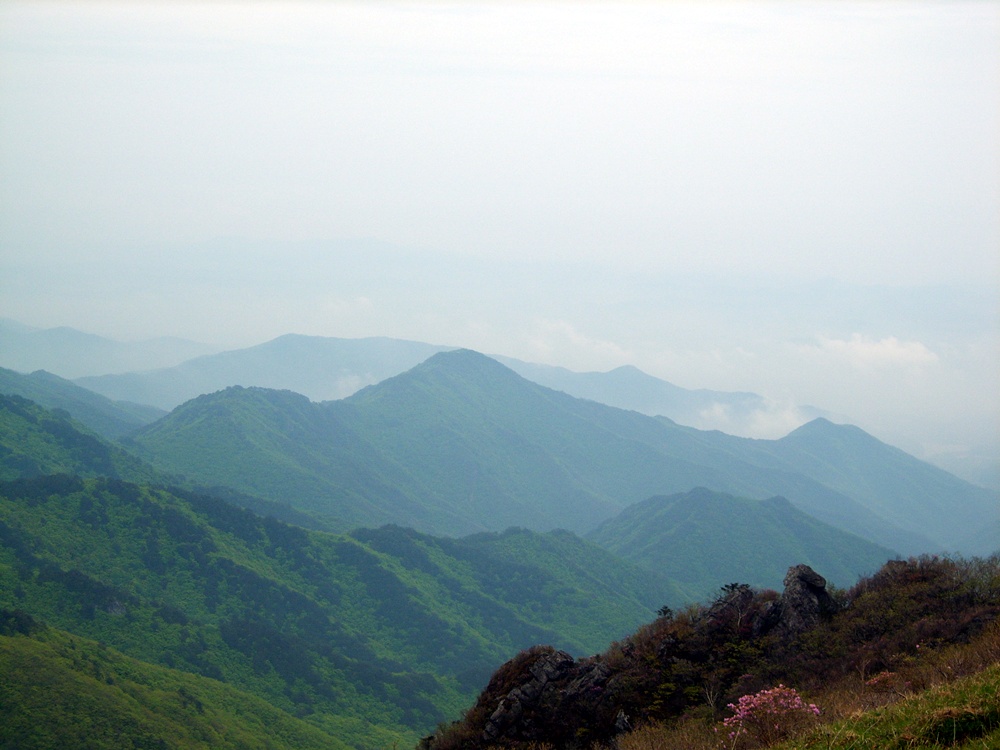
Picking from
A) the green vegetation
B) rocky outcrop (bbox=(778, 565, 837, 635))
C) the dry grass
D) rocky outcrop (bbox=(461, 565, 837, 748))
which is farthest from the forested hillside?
the dry grass

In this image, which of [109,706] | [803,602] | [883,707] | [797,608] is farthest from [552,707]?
[109,706]

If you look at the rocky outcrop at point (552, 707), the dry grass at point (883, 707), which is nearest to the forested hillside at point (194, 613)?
the rocky outcrop at point (552, 707)

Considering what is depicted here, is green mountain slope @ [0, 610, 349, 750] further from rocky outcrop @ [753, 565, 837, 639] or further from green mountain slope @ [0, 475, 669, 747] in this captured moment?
rocky outcrop @ [753, 565, 837, 639]

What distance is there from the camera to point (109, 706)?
9600 cm

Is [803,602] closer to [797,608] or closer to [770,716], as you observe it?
[797,608]

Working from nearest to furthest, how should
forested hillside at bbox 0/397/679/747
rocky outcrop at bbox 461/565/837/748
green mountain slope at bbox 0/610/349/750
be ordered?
rocky outcrop at bbox 461/565/837/748
green mountain slope at bbox 0/610/349/750
forested hillside at bbox 0/397/679/747

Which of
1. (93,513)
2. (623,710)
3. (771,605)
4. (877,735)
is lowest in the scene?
(93,513)

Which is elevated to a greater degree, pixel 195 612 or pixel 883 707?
pixel 883 707

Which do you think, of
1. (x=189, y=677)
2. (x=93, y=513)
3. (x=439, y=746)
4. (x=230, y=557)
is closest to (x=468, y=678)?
(x=230, y=557)

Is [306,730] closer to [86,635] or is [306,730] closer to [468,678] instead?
[86,635]

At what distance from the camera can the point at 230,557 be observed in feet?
642

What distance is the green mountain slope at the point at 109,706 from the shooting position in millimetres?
89812

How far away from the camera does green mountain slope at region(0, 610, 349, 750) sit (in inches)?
3536

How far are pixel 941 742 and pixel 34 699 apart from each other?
326 ft
